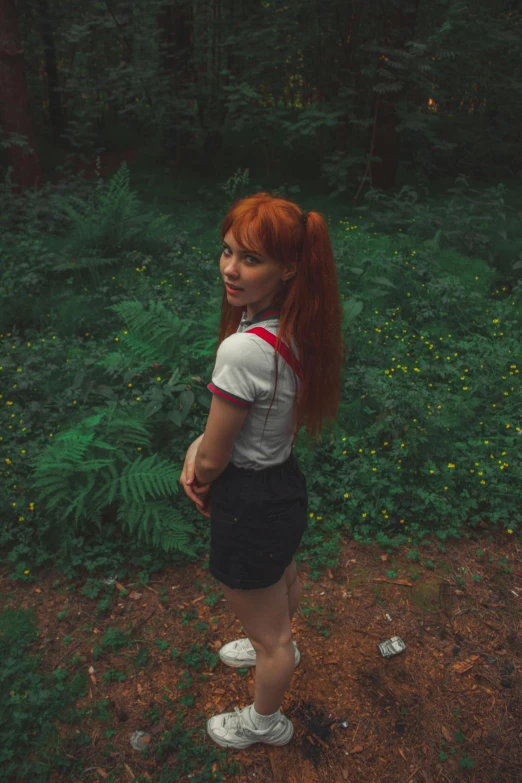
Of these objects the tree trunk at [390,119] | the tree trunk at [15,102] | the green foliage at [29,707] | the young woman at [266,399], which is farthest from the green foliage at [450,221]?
the green foliage at [29,707]

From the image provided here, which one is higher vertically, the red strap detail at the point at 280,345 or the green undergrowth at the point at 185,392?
the red strap detail at the point at 280,345

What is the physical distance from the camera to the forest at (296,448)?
2.61m

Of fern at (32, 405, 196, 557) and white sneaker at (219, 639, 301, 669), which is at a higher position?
fern at (32, 405, 196, 557)

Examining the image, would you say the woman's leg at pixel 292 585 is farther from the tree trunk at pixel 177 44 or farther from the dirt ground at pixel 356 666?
the tree trunk at pixel 177 44

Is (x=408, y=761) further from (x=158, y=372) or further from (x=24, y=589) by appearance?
(x=158, y=372)

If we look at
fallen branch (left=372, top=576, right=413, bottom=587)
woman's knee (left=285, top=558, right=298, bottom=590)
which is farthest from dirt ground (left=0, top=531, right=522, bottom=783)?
woman's knee (left=285, top=558, right=298, bottom=590)

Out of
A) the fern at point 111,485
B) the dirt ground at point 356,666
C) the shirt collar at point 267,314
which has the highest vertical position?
the shirt collar at point 267,314

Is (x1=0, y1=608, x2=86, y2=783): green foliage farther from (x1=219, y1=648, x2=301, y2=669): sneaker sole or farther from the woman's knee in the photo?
the woman's knee

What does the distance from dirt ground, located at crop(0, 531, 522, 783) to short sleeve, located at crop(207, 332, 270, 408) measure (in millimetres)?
1851

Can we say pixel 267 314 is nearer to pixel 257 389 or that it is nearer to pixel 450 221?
pixel 257 389

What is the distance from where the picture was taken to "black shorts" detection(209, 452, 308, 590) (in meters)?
1.89

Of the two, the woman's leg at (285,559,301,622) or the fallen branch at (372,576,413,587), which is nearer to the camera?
the woman's leg at (285,559,301,622)

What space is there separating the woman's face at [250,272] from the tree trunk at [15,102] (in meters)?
6.87

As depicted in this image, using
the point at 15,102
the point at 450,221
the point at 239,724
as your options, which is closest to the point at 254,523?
the point at 239,724
